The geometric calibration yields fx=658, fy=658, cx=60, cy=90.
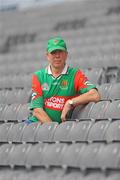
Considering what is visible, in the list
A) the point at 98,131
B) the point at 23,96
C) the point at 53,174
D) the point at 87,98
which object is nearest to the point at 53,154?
the point at 53,174

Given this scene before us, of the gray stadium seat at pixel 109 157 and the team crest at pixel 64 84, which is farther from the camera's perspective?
the team crest at pixel 64 84

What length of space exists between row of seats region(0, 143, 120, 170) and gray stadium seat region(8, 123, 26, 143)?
12.7 inches

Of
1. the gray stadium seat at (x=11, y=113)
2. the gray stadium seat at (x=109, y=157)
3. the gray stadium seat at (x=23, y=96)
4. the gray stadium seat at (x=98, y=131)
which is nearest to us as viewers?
the gray stadium seat at (x=109, y=157)

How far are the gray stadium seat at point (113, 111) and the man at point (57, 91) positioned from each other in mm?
103

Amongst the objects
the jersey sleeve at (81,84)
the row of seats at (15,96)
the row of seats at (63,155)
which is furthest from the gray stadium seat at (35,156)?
the row of seats at (15,96)

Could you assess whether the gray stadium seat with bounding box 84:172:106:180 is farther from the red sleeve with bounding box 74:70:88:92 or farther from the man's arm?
the red sleeve with bounding box 74:70:88:92

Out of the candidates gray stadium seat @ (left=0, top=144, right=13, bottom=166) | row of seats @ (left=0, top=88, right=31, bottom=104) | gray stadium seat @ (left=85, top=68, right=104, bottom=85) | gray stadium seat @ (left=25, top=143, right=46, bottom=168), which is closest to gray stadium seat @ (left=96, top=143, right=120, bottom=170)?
gray stadium seat @ (left=25, top=143, right=46, bottom=168)

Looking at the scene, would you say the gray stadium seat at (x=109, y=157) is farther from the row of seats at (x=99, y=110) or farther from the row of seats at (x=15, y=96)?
the row of seats at (x=15, y=96)

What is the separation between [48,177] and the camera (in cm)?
Result: 360

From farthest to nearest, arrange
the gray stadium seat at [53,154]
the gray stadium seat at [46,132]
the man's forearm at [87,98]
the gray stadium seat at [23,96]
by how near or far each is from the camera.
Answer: the gray stadium seat at [23,96] → the man's forearm at [87,98] → the gray stadium seat at [46,132] → the gray stadium seat at [53,154]

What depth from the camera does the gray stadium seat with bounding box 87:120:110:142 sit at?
→ 3990 millimetres

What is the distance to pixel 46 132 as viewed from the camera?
432 cm

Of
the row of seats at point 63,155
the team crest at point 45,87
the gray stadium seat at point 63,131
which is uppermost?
the team crest at point 45,87

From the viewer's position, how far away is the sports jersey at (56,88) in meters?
4.48
